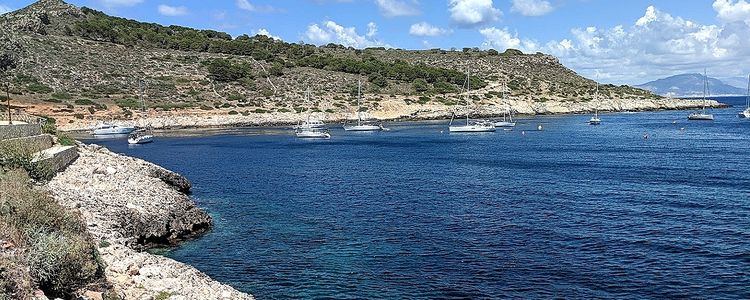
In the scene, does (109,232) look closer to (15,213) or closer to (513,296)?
(15,213)

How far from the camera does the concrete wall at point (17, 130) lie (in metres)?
32.0

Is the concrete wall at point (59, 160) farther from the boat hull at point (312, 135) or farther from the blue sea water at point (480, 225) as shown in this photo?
the boat hull at point (312, 135)

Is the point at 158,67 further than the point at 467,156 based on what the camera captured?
Yes

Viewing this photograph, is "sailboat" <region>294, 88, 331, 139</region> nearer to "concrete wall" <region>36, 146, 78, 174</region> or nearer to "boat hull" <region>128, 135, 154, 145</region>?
"boat hull" <region>128, 135, 154, 145</region>

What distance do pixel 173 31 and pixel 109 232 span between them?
160 m

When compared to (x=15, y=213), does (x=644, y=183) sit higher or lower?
lower

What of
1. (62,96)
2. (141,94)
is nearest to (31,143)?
(62,96)

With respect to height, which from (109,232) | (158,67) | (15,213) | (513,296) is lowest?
(513,296)

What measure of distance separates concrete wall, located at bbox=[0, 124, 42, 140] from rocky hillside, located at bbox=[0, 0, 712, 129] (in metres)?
65.9

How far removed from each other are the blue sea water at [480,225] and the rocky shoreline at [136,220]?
146 cm

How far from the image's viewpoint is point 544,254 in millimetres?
24359

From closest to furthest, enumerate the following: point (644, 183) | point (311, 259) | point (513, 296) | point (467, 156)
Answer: point (513, 296), point (311, 259), point (644, 183), point (467, 156)

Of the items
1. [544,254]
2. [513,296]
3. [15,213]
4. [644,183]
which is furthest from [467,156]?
[15,213]

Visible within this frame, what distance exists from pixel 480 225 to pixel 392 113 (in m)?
103
